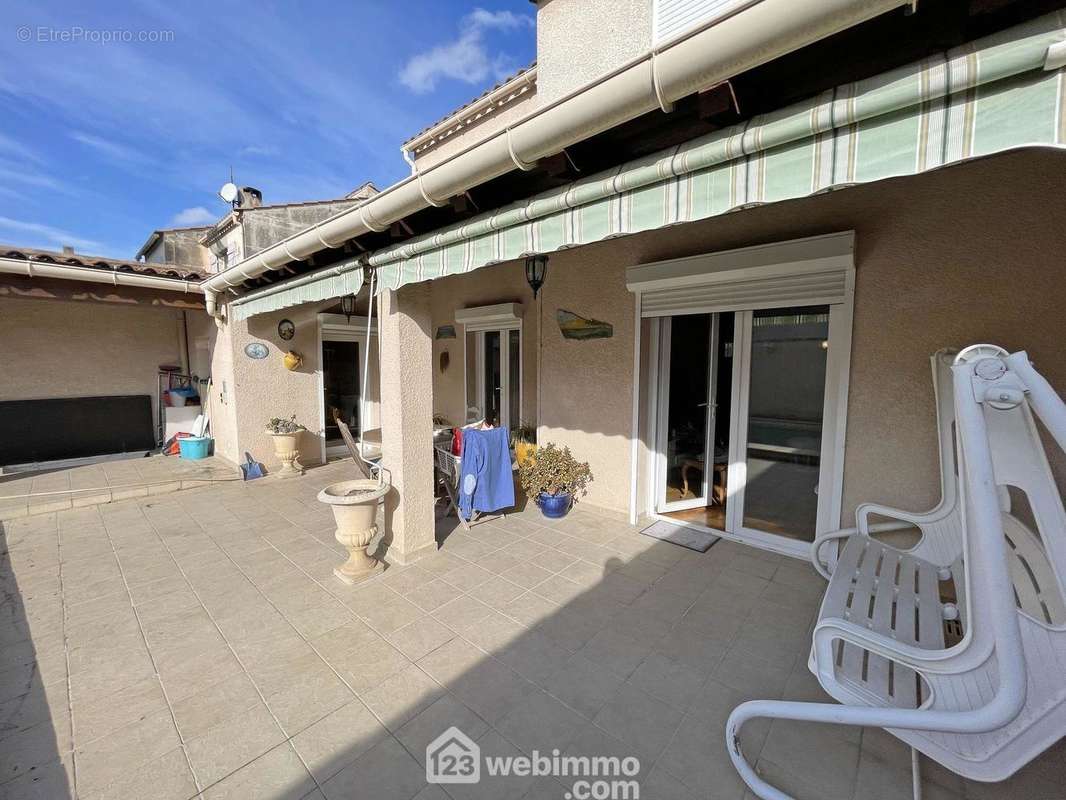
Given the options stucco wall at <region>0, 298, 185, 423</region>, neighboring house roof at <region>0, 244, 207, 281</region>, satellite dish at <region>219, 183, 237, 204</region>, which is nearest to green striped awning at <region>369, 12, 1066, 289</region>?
neighboring house roof at <region>0, 244, 207, 281</region>

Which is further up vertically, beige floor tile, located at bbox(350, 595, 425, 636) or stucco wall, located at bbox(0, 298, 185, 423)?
stucco wall, located at bbox(0, 298, 185, 423)

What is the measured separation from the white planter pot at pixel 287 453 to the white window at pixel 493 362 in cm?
348

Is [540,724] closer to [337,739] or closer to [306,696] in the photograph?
[337,739]

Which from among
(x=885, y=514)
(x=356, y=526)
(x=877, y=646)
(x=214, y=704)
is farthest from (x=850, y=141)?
(x=214, y=704)

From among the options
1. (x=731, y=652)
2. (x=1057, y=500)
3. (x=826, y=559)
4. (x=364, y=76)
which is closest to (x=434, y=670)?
(x=731, y=652)

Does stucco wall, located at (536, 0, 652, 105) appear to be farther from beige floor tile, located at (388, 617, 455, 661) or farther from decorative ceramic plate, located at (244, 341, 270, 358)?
beige floor tile, located at (388, 617, 455, 661)

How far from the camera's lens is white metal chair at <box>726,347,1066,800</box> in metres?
1.73

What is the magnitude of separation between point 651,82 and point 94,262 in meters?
9.89

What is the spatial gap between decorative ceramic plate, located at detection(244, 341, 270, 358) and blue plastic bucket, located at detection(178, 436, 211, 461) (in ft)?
9.82

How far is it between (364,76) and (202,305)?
18.2ft

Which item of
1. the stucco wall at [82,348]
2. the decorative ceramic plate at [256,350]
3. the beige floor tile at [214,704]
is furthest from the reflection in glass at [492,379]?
the stucco wall at [82,348]

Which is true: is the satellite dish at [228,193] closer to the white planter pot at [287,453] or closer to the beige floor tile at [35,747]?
the white planter pot at [287,453]

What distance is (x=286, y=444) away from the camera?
332 inches

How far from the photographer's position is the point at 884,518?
4.15m
